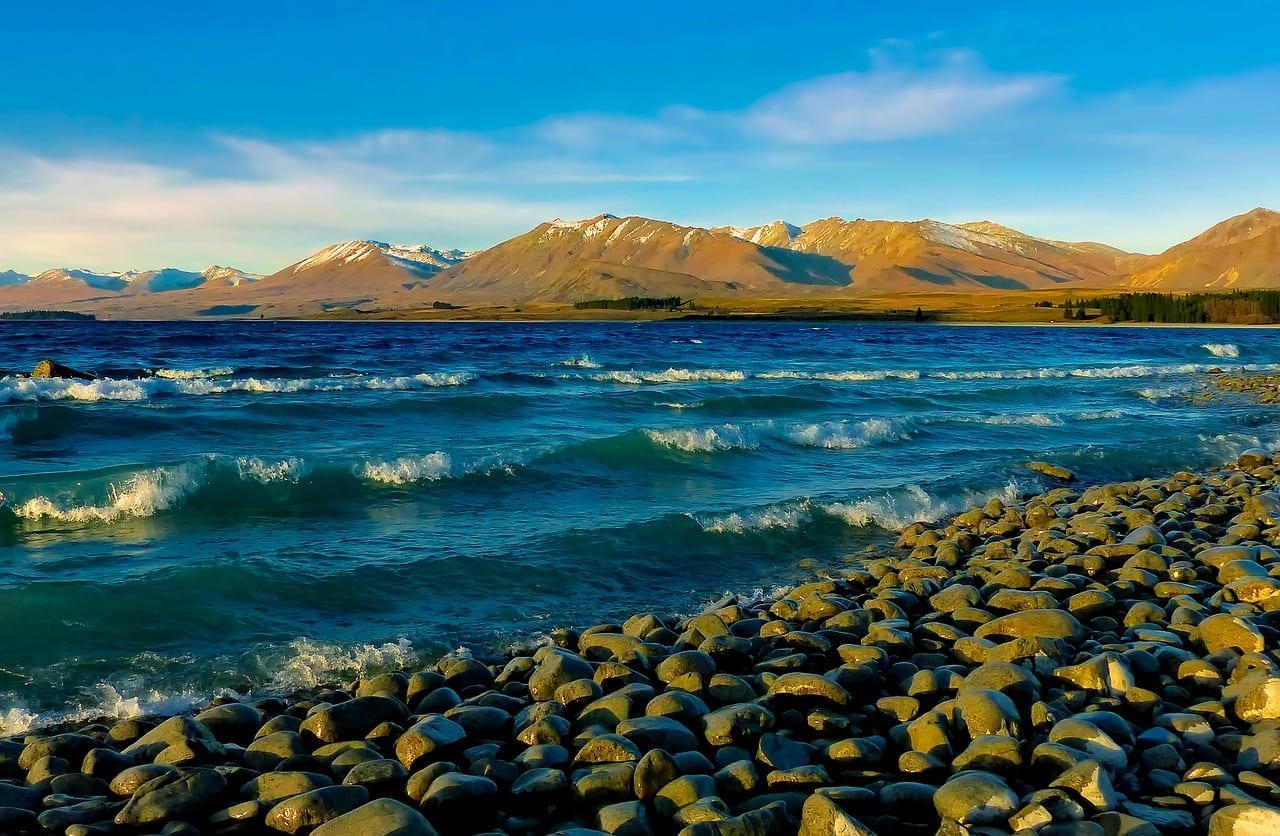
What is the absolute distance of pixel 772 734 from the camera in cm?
554

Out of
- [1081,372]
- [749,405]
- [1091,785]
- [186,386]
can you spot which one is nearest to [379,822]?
[1091,785]

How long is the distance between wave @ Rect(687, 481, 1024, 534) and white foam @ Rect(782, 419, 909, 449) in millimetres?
5322

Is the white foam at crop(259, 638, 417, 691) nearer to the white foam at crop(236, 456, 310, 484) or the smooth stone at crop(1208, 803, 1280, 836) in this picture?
the smooth stone at crop(1208, 803, 1280, 836)

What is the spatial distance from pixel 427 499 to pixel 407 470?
1.38 m

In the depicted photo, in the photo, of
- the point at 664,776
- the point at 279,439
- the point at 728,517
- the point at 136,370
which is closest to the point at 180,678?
the point at 664,776

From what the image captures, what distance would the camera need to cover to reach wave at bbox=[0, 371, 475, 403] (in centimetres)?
2722

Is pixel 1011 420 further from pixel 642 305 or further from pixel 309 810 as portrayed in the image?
pixel 642 305

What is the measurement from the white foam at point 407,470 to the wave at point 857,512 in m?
5.06

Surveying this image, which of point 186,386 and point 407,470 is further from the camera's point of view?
point 186,386

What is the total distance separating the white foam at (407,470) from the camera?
15211 millimetres

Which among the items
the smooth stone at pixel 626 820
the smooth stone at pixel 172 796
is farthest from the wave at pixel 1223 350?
the smooth stone at pixel 172 796

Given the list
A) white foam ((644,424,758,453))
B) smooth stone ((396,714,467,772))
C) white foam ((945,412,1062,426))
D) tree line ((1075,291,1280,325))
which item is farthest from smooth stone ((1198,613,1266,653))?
tree line ((1075,291,1280,325))

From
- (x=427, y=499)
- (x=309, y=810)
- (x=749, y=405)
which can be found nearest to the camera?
(x=309, y=810)

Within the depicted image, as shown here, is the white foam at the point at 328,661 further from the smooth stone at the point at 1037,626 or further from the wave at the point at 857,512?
the wave at the point at 857,512
